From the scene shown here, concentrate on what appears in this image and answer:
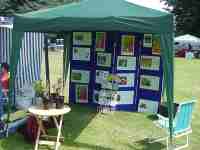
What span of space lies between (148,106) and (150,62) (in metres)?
1.06

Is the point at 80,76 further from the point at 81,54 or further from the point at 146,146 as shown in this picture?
the point at 146,146

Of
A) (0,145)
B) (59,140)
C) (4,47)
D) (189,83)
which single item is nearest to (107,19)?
(59,140)

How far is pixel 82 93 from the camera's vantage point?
9.45 metres

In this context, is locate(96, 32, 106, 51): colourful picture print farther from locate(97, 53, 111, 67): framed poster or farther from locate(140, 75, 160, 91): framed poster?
locate(140, 75, 160, 91): framed poster

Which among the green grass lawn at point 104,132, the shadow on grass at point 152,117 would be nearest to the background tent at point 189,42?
the green grass lawn at point 104,132

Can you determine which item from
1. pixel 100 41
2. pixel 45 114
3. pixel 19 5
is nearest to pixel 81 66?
pixel 100 41

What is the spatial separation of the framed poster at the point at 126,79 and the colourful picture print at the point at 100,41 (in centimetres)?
79

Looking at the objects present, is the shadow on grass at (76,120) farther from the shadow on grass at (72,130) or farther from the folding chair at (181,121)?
the folding chair at (181,121)

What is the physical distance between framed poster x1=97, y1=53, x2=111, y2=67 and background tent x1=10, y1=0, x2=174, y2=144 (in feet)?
8.75

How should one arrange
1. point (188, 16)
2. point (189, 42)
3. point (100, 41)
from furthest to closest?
point (188, 16) < point (189, 42) < point (100, 41)

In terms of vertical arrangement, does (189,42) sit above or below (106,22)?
above

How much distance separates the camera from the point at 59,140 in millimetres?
6402

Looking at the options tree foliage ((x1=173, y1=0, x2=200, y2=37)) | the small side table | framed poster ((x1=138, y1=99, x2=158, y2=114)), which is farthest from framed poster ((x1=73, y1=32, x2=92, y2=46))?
tree foliage ((x1=173, y1=0, x2=200, y2=37))

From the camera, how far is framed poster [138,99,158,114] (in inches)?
346
